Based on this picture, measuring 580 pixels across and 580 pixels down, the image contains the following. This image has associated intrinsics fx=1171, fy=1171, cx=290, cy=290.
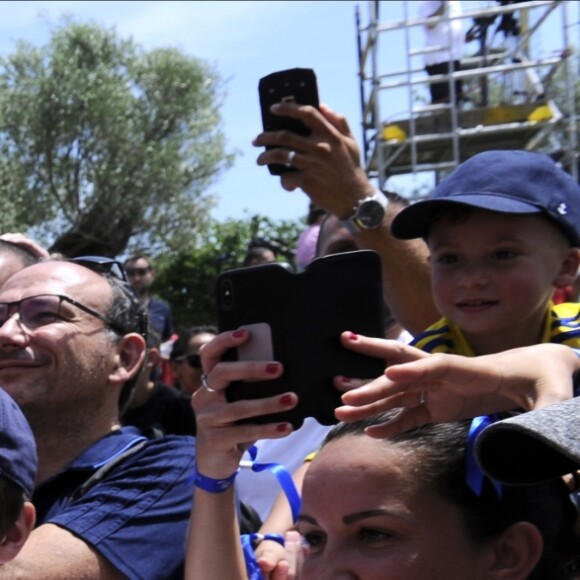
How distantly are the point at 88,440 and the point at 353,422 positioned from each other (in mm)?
1291

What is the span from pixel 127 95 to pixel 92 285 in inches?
1108

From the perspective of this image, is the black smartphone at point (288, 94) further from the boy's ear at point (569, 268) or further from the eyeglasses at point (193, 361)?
the eyeglasses at point (193, 361)

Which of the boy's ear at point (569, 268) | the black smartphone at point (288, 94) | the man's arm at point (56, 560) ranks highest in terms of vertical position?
the black smartphone at point (288, 94)

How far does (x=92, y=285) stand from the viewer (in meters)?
3.52

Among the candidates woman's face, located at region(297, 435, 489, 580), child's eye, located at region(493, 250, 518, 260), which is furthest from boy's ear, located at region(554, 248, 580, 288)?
woman's face, located at region(297, 435, 489, 580)

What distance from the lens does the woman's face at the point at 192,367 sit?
726 centimetres

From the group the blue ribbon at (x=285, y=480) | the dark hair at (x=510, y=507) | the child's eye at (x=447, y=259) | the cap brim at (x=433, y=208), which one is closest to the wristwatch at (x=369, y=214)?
the cap brim at (x=433, y=208)

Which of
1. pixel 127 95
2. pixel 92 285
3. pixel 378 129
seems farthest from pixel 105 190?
pixel 92 285

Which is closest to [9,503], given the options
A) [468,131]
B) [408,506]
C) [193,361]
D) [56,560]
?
[56,560]

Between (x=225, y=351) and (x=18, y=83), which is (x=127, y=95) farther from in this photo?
(x=225, y=351)

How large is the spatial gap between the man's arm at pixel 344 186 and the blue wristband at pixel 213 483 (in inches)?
30.6

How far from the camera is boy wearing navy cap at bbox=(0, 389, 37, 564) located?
2.41 meters

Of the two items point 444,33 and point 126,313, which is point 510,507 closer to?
point 126,313

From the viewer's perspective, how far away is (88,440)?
3293 mm
